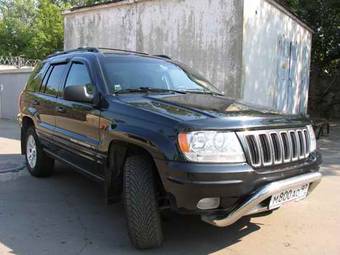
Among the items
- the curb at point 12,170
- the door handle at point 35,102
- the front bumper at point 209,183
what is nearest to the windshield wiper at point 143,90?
the front bumper at point 209,183

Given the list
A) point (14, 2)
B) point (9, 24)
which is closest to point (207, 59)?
point (9, 24)

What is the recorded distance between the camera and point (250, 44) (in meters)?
11.0

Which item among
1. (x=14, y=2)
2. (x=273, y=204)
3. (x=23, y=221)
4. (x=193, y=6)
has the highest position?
(x=14, y=2)

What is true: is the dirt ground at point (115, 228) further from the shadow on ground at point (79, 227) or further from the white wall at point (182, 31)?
the white wall at point (182, 31)

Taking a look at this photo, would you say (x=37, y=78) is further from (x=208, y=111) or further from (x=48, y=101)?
(x=208, y=111)

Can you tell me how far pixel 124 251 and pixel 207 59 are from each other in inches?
298

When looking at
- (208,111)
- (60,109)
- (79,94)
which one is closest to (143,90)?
(79,94)

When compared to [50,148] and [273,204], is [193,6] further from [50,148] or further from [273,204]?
[273,204]

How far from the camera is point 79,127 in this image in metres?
5.50

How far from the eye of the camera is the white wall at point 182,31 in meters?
10.8

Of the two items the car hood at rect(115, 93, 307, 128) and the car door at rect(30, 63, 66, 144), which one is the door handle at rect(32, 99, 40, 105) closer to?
the car door at rect(30, 63, 66, 144)

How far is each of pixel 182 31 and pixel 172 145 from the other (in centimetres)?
827

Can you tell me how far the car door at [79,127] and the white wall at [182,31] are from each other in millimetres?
5479

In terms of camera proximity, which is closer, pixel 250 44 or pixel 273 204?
pixel 273 204
